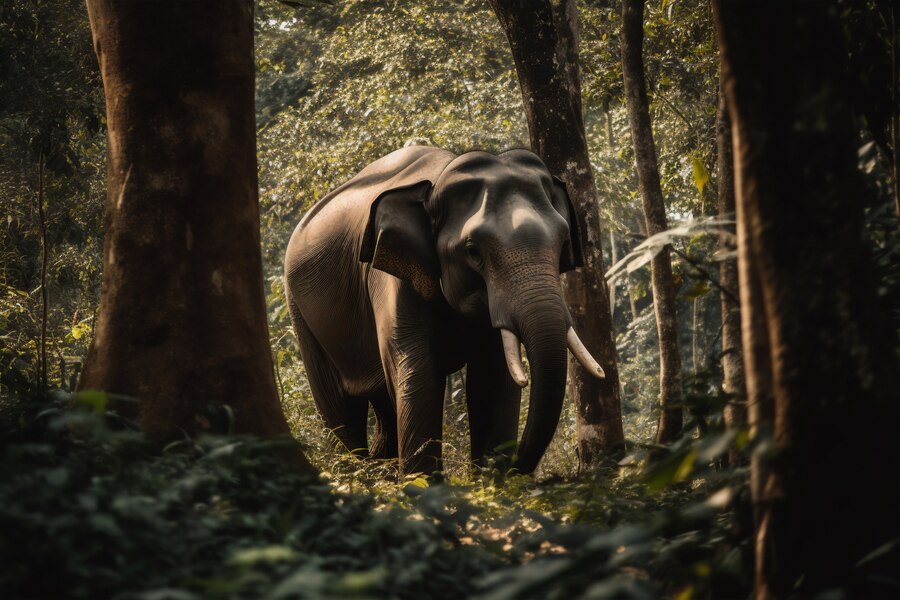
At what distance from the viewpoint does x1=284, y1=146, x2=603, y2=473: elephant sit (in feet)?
21.6

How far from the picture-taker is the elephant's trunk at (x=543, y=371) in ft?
20.6

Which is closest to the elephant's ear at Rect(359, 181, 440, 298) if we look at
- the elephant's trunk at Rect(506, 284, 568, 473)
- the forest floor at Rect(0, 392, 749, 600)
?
the elephant's trunk at Rect(506, 284, 568, 473)

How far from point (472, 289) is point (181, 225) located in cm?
288

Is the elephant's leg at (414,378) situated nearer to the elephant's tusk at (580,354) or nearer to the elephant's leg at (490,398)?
the elephant's leg at (490,398)

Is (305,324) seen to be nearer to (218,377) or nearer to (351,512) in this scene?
(218,377)

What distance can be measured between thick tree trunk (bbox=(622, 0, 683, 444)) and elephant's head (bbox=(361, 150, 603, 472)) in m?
1.41

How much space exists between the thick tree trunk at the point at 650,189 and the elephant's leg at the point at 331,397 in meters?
2.73

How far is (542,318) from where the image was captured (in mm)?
6547

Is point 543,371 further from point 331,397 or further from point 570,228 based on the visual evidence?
point 331,397

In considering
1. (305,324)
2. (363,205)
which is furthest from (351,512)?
(305,324)

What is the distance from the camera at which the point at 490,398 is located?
782 centimetres

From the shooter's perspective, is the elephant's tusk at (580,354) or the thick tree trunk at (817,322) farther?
the elephant's tusk at (580,354)

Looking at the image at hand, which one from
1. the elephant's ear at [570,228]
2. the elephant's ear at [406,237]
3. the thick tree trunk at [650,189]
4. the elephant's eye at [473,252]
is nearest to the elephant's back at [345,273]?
the elephant's ear at [406,237]

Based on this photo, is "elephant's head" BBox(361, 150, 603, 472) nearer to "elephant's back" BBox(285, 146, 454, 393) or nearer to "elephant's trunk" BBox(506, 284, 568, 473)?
"elephant's trunk" BBox(506, 284, 568, 473)
